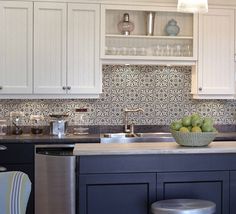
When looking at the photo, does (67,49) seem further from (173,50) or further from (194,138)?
(194,138)

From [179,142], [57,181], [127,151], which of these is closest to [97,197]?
[127,151]

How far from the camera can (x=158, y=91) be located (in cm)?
480

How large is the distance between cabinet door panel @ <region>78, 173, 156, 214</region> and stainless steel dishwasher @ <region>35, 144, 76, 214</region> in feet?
3.83

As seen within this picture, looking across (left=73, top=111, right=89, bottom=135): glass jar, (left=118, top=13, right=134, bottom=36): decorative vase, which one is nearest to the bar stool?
(left=73, top=111, right=89, bottom=135): glass jar

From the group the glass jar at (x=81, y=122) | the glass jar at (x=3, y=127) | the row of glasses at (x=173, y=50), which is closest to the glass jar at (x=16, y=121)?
the glass jar at (x=3, y=127)

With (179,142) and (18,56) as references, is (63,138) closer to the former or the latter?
(18,56)

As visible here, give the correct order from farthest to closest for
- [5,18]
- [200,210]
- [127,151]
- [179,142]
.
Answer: [5,18] < [179,142] < [127,151] < [200,210]

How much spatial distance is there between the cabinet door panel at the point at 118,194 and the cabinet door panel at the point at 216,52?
211 cm

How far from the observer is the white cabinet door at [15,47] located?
4227 mm

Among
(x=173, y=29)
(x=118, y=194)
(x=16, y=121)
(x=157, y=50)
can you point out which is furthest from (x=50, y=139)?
(x=173, y=29)

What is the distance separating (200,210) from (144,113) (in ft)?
8.19

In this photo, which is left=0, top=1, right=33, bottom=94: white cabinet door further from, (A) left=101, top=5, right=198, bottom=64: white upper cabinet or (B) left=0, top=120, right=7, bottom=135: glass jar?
(A) left=101, top=5, right=198, bottom=64: white upper cabinet

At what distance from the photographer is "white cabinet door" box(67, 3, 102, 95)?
4328mm

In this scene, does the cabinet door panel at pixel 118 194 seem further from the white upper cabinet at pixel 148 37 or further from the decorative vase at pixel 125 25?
the decorative vase at pixel 125 25
